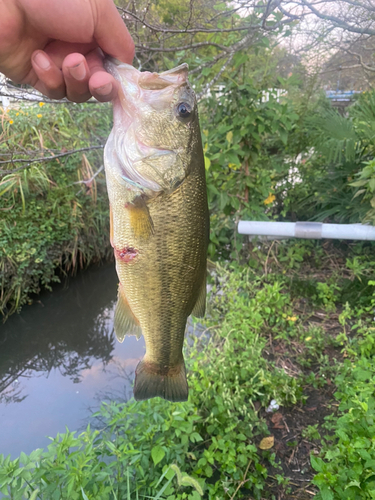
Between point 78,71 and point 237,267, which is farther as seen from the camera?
point 237,267

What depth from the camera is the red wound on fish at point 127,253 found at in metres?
1.28

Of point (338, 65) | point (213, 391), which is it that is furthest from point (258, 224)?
point (338, 65)

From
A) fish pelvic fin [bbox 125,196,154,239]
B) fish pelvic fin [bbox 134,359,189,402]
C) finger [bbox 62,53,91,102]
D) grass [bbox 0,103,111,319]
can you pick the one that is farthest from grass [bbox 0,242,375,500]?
Result: grass [bbox 0,103,111,319]

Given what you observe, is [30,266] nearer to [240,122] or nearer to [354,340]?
[240,122]

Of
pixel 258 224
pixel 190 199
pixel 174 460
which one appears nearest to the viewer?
pixel 190 199

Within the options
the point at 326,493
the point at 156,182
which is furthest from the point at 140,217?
the point at 326,493

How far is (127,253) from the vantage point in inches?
50.7

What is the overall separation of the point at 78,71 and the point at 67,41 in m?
0.22

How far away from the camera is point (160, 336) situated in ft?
4.59

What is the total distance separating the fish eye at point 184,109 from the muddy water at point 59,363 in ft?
10.5

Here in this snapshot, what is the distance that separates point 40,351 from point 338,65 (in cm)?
718

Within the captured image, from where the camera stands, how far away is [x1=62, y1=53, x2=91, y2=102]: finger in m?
1.09

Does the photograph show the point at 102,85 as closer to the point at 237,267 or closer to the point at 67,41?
the point at 67,41

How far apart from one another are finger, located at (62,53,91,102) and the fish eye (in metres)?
0.35
